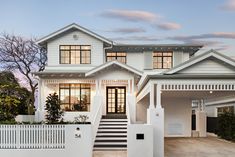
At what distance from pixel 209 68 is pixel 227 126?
Result: 8323 mm

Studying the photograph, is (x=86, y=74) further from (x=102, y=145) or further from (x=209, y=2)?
(x=209, y=2)

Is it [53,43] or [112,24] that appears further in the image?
[112,24]

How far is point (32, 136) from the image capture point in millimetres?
13305

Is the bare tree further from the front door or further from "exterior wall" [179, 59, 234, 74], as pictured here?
"exterior wall" [179, 59, 234, 74]

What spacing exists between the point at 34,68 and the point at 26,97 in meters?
4.38

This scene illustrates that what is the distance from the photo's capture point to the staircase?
589 inches

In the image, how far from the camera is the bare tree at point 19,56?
31.0 metres

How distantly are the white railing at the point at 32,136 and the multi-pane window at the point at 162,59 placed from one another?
12190mm

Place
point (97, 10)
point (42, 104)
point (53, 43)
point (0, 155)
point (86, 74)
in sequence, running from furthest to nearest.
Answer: point (97, 10) → point (53, 43) → point (42, 104) → point (86, 74) → point (0, 155)

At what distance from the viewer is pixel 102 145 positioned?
15.0m

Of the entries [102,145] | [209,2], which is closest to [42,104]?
[102,145]

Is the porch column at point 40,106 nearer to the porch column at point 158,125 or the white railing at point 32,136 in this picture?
the white railing at point 32,136

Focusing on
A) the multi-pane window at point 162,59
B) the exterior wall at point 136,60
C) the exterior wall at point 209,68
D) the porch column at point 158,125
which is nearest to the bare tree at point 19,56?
the exterior wall at point 136,60

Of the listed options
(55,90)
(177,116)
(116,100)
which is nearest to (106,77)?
(116,100)
